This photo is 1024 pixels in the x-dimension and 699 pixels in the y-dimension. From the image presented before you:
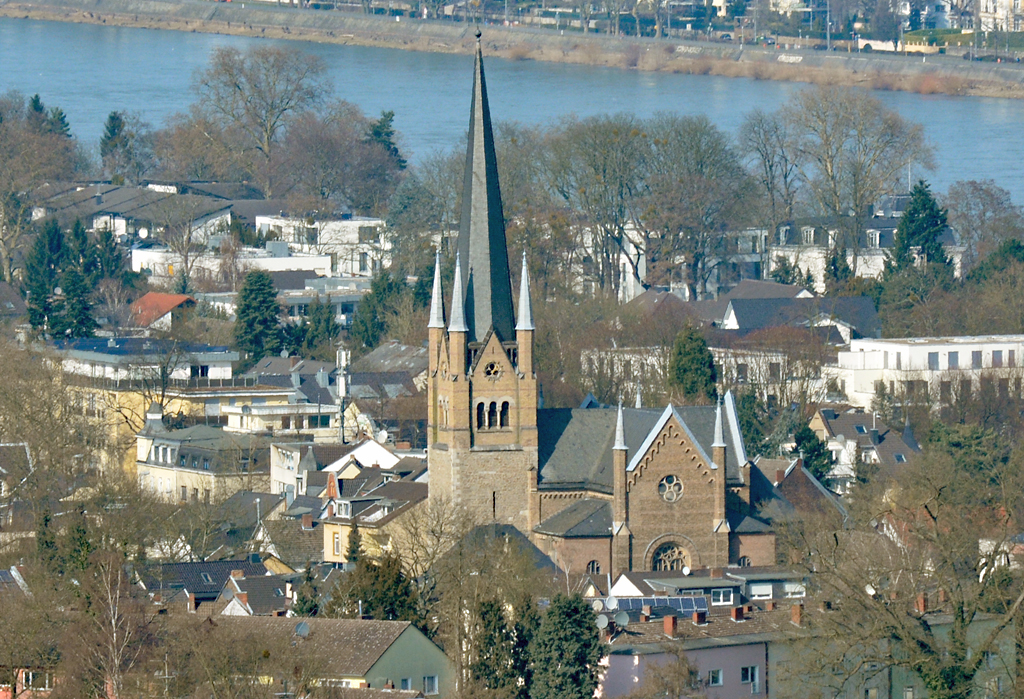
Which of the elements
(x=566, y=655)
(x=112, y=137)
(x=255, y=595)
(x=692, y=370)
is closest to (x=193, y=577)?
(x=255, y=595)

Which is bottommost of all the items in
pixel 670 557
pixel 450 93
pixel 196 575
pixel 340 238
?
pixel 450 93

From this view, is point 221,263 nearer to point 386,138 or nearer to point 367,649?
point 386,138

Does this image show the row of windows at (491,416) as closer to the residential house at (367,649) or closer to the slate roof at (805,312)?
the residential house at (367,649)

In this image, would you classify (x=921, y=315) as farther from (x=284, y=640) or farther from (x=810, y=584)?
(x=284, y=640)

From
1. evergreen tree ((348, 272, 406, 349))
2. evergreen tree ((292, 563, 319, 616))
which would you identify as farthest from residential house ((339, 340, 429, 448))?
evergreen tree ((292, 563, 319, 616))

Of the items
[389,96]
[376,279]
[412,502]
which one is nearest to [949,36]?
[389,96]
